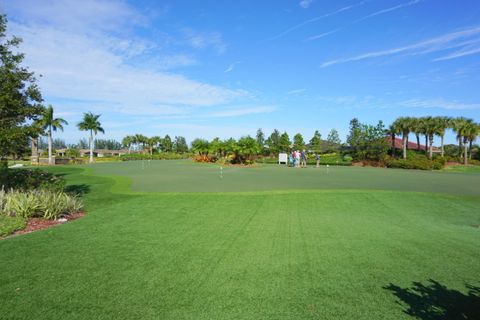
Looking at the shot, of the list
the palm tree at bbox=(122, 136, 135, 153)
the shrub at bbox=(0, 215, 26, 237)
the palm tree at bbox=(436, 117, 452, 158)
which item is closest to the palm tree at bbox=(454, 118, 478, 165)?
the palm tree at bbox=(436, 117, 452, 158)

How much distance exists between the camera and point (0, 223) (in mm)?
8531

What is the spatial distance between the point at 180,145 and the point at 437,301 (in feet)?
341

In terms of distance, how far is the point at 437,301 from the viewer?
15.0ft

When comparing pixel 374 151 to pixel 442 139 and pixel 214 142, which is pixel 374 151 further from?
pixel 214 142

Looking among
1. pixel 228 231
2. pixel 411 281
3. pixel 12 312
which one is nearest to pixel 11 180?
pixel 228 231

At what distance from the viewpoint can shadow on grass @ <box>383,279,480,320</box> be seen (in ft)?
13.8

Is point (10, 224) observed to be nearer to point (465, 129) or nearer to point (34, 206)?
point (34, 206)

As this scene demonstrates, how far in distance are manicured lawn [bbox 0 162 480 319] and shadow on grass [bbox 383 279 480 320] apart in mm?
40

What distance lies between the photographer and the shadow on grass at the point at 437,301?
4199 mm

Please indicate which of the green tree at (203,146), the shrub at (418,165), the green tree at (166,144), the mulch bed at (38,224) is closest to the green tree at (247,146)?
the green tree at (203,146)

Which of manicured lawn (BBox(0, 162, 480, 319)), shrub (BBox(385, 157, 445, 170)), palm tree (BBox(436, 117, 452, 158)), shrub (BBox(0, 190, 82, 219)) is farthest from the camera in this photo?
palm tree (BBox(436, 117, 452, 158))

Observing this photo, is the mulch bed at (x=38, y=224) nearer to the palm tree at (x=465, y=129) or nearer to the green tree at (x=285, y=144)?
the palm tree at (x=465, y=129)

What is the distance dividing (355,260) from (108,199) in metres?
9.94

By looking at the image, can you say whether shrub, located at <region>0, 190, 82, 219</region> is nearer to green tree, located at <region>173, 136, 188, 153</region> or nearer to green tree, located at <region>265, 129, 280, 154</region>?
green tree, located at <region>265, 129, 280, 154</region>
